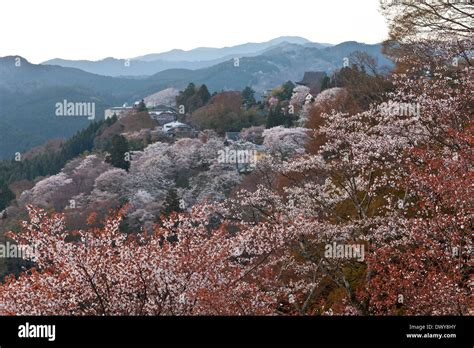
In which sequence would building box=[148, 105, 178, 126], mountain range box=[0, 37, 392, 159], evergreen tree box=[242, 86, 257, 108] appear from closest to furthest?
evergreen tree box=[242, 86, 257, 108] < building box=[148, 105, 178, 126] < mountain range box=[0, 37, 392, 159]

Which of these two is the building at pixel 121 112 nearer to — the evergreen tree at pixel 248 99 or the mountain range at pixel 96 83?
the evergreen tree at pixel 248 99

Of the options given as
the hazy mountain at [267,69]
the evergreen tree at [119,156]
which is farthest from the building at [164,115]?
the hazy mountain at [267,69]

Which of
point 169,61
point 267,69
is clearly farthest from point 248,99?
point 169,61

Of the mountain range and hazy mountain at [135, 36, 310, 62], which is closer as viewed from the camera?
the mountain range

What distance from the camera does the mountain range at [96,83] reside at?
84750 millimetres

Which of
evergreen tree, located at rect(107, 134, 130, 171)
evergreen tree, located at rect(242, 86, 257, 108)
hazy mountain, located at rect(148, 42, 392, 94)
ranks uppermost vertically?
hazy mountain, located at rect(148, 42, 392, 94)

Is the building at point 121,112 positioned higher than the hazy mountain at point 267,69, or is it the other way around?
the hazy mountain at point 267,69

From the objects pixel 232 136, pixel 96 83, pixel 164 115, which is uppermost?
pixel 96 83

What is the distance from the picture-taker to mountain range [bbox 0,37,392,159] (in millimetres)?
84750

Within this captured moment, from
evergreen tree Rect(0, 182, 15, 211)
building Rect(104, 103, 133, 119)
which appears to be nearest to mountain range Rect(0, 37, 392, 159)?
building Rect(104, 103, 133, 119)

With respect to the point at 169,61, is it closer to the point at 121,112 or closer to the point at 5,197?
the point at 121,112

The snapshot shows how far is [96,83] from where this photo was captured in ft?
412

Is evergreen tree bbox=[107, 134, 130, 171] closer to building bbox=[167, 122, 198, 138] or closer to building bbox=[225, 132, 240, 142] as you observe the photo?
building bbox=[167, 122, 198, 138]
